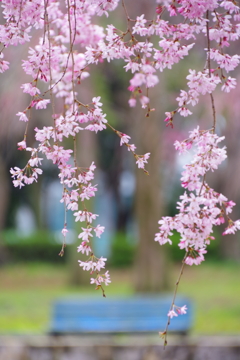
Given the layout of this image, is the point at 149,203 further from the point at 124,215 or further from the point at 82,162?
the point at 124,215

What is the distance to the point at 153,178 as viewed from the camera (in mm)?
8281

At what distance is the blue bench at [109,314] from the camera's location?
540cm

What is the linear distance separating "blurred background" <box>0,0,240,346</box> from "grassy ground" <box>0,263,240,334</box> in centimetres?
2

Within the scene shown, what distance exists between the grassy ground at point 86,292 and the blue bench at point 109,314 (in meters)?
1.00

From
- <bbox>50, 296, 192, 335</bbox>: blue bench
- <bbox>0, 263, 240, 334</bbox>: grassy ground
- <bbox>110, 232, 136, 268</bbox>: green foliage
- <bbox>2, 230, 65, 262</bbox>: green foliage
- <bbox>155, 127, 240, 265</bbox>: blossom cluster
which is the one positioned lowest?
<bbox>155, 127, 240, 265</bbox>: blossom cluster

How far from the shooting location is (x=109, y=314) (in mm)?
5676

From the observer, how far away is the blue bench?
5398 mm

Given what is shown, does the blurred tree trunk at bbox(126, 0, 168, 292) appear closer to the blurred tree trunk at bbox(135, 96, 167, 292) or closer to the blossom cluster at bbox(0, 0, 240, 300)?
the blurred tree trunk at bbox(135, 96, 167, 292)

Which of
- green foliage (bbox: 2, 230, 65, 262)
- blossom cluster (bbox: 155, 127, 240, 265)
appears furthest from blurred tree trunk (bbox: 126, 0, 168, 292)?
green foliage (bbox: 2, 230, 65, 262)

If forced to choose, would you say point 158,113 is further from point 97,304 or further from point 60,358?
point 60,358

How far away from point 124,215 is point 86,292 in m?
10.4

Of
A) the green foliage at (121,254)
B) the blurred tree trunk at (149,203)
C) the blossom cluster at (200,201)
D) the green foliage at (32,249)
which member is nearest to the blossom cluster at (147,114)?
the blossom cluster at (200,201)

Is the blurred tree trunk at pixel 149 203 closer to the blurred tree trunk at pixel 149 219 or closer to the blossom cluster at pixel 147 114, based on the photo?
the blurred tree trunk at pixel 149 219

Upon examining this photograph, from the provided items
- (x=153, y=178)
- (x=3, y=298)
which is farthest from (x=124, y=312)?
(x=3, y=298)
